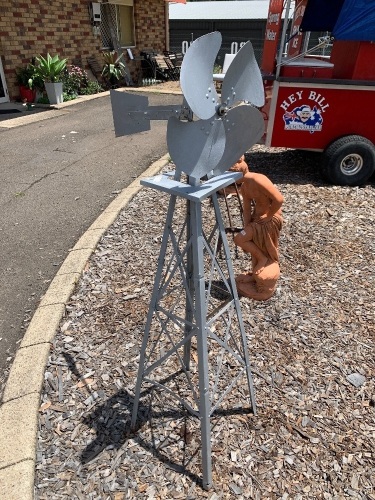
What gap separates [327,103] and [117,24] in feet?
37.0

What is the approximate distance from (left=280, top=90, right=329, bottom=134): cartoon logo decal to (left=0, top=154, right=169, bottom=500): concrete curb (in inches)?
125

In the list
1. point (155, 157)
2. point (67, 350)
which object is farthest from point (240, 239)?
point (155, 157)

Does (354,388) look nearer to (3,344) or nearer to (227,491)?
(227,491)

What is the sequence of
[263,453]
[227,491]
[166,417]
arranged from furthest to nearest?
[166,417] → [263,453] → [227,491]

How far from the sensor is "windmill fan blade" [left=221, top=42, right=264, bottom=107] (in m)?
1.75

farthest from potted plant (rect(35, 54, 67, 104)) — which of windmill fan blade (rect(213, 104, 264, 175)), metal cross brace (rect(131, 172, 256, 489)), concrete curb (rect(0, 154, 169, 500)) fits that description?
windmill fan blade (rect(213, 104, 264, 175))

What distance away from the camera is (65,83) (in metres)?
11.5

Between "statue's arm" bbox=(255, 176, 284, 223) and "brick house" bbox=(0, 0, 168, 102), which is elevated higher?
"brick house" bbox=(0, 0, 168, 102)

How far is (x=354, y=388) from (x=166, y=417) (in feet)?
4.14

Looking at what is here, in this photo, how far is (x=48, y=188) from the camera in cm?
581

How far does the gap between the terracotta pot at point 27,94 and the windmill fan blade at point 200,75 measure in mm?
10569

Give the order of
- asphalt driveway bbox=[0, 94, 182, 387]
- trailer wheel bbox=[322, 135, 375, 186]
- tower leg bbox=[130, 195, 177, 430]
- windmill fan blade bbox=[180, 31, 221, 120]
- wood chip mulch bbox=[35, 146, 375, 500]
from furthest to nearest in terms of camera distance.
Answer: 1. trailer wheel bbox=[322, 135, 375, 186]
2. asphalt driveway bbox=[0, 94, 182, 387]
3. wood chip mulch bbox=[35, 146, 375, 500]
4. tower leg bbox=[130, 195, 177, 430]
5. windmill fan blade bbox=[180, 31, 221, 120]

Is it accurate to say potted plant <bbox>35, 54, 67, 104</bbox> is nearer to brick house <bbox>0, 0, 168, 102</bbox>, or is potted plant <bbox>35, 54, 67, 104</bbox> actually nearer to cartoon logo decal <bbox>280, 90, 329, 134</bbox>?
brick house <bbox>0, 0, 168, 102</bbox>

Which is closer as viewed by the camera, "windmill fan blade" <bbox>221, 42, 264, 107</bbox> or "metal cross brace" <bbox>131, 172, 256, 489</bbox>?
"windmill fan blade" <bbox>221, 42, 264, 107</bbox>
